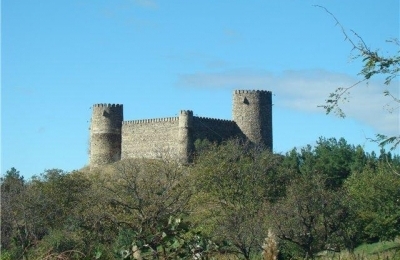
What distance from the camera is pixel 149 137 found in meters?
60.8

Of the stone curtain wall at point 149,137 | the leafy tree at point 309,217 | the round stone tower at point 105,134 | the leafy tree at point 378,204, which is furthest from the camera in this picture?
the round stone tower at point 105,134

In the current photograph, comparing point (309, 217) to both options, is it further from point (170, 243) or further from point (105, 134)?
point (105, 134)

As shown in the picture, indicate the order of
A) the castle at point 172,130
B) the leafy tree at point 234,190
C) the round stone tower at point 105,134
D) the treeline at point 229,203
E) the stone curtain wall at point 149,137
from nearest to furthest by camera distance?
the treeline at point 229,203 → the leafy tree at point 234,190 → the castle at point 172,130 → the stone curtain wall at point 149,137 → the round stone tower at point 105,134

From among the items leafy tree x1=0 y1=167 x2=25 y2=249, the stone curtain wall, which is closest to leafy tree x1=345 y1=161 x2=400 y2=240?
leafy tree x1=0 y1=167 x2=25 y2=249

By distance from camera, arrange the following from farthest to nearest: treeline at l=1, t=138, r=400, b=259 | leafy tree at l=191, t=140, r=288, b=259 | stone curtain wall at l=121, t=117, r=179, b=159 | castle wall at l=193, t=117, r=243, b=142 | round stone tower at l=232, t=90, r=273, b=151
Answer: round stone tower at l=232, t=90, r=273, b=151, stone curtain wall at l=121, t=117, r=179, b=159, castle wall at l=193, t=117, r=243, b=142, leafy tree at l=191, t=140, r=288, b=259, treeline at l=1, t=138, r=400, b=259

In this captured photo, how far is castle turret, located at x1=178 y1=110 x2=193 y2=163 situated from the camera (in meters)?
57.1

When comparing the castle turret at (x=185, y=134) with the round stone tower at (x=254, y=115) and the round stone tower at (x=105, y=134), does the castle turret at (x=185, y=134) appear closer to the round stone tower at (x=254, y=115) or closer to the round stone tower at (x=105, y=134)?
the round stone tower at (x=254, y=115)

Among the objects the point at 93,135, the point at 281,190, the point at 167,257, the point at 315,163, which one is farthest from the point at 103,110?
the point at 167,257

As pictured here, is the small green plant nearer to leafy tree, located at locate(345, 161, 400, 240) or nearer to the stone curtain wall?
leafy tree, located at locate(345, 161, 400, 240)

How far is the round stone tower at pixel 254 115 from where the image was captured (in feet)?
201

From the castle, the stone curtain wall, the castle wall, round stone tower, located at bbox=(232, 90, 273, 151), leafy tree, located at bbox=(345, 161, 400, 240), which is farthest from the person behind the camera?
round stone tower, located at bbox=(232, 90, 273, 151)

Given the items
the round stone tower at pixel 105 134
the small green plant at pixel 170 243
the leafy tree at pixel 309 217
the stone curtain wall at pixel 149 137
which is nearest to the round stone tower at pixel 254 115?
the stone curtain wall at pixel 149 137

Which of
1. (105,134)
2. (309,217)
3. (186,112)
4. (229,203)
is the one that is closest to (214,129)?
(186,112)

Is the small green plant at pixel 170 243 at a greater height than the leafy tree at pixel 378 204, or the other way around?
the leafy tree at pixel 378 204
